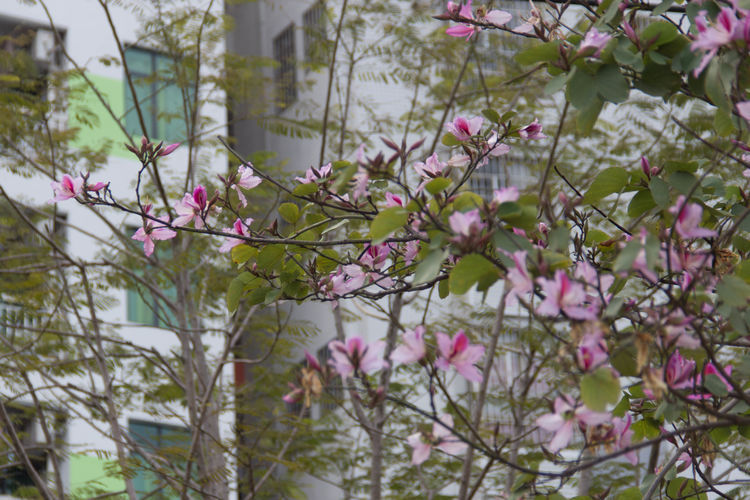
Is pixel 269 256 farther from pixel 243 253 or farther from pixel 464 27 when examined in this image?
pixel 464 27

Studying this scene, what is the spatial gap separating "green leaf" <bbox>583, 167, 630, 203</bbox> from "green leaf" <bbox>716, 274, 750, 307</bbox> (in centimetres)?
53

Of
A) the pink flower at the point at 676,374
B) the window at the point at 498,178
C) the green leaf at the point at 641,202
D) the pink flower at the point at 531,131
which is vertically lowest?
the pink flower at the point at 676,374

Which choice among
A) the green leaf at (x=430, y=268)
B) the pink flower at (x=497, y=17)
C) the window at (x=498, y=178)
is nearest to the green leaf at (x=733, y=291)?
the green leaf at (x=430, y=268)

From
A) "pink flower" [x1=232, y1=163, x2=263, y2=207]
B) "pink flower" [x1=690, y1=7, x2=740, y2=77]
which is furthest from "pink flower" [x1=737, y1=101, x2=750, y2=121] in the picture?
"pink flower" [x1=232, y1=163, x2=263, y2=207]

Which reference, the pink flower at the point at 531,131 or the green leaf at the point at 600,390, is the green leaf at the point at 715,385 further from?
the pink flower at the point at 531,131

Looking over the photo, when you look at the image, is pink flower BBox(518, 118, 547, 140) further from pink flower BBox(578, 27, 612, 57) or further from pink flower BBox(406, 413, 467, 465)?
pink flower BBox(406, 413, 467, 465)

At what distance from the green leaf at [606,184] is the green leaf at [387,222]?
0.58m

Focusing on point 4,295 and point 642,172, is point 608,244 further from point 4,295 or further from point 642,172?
point 4,295

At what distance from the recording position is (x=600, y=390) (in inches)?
58.1

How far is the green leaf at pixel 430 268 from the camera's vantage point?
1604 mm

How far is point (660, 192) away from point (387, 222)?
2.21 ft

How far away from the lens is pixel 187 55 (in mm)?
5992

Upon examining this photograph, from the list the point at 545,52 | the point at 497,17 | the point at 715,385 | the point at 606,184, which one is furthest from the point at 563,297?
the point at 497,17

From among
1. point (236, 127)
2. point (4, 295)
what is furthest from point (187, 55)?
point (236, 127)
